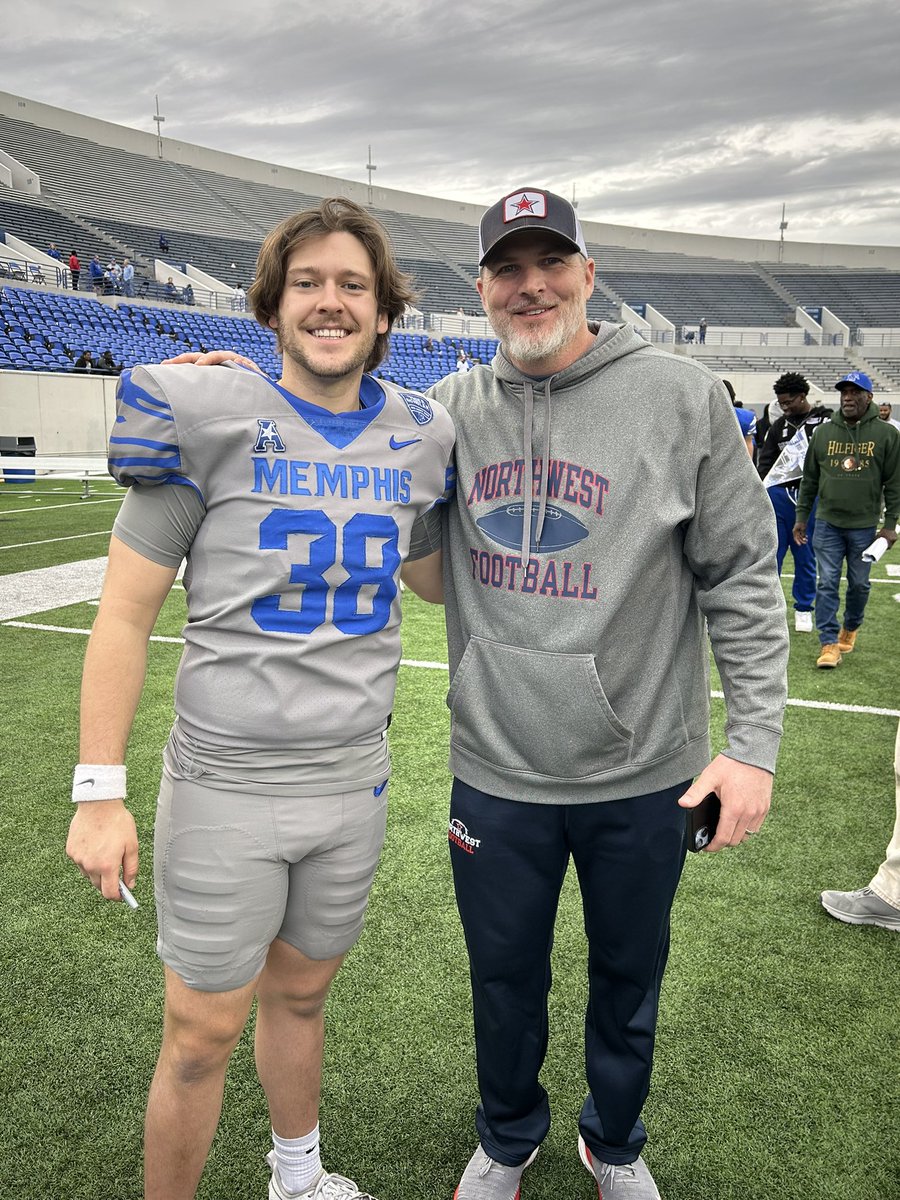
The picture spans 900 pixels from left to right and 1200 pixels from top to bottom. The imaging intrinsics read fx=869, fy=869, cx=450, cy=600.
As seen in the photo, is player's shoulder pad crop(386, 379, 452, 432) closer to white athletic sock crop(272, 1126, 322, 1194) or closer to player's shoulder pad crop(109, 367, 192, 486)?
player's shoulder pad crop(109, 367, 192, 486)

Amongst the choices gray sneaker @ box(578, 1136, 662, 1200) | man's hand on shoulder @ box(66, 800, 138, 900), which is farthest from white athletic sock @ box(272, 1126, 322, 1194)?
man's hand on shoulder @ box(66, 800, 138, 900)

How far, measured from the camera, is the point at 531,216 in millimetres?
1695

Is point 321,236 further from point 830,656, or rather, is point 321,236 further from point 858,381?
point 830,656

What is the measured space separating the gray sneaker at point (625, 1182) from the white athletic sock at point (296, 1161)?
0.64 m

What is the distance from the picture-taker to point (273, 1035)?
1.79m

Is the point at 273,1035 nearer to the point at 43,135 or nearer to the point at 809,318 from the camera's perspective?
the point at 43,135

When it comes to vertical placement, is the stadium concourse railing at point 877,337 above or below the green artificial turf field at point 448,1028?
above

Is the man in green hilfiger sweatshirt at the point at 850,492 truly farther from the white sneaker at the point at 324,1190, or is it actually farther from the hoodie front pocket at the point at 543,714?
the white sneaker at the point at 324,1190

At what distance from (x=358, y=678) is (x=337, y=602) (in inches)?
5.8

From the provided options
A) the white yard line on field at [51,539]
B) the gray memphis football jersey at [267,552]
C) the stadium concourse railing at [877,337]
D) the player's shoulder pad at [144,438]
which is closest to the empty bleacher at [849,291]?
the stadium concourse railing at [877,337]

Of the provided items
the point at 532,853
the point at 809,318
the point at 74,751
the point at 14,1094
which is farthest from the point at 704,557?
the point at 809,318

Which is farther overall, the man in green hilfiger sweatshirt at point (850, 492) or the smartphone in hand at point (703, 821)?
the man in green hilfiger sweatshirt at point (850, 492)

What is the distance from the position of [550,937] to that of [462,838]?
11.7 inches

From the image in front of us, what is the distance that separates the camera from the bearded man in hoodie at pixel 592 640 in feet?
5.54
